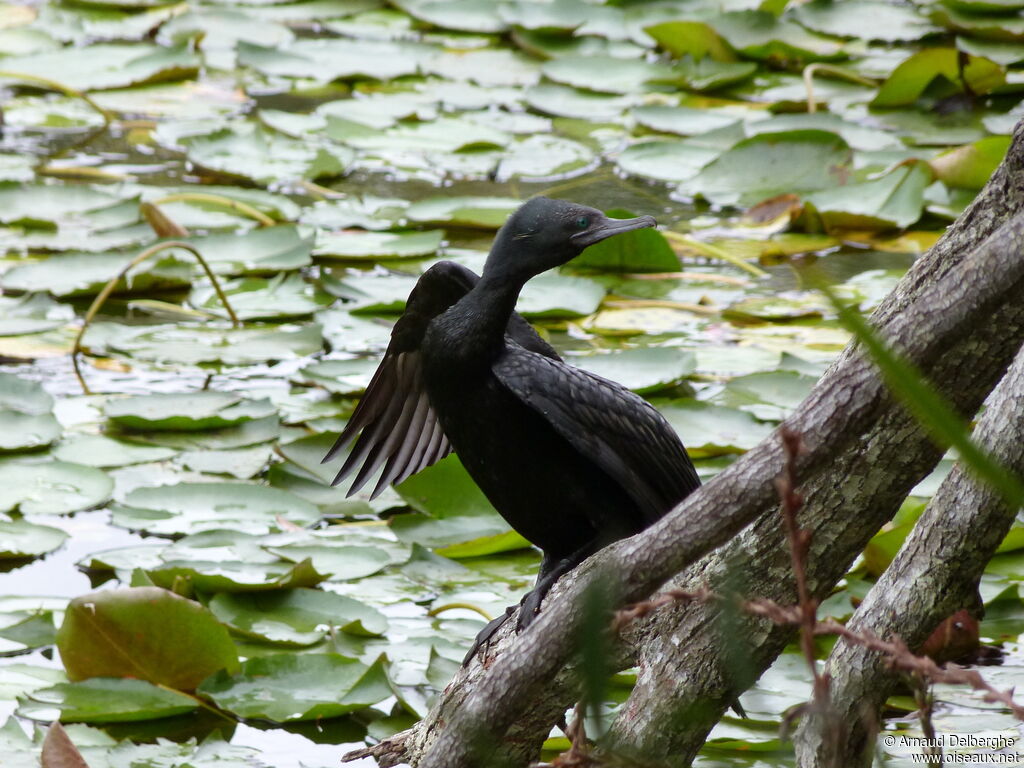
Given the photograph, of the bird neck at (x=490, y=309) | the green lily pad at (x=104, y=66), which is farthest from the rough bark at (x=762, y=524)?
the green lily pad at (x=104, y=66)

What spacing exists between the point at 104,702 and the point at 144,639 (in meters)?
0.13

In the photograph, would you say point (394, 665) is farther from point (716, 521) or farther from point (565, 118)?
point (565, 118)

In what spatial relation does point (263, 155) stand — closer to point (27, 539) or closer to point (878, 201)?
point (878, 201)

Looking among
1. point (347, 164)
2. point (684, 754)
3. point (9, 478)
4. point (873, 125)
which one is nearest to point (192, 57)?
point (347, 164)

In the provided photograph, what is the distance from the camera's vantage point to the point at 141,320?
421 centimetres

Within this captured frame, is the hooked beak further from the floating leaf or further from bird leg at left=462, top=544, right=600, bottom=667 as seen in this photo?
the floating leaf

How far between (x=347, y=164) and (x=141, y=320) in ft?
4.49

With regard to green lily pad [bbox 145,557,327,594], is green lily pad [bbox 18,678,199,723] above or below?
below

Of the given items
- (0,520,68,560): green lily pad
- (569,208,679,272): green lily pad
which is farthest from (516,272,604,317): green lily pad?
(0,520,68,560): green lily pad

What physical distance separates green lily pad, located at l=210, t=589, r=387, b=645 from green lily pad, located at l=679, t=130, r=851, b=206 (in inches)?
97.4

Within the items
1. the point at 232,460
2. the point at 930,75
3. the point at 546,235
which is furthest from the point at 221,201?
the point at 930,75

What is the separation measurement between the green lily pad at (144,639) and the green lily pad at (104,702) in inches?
1.4

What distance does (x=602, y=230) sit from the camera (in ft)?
7.55

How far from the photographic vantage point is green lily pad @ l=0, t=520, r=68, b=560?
3.04m
